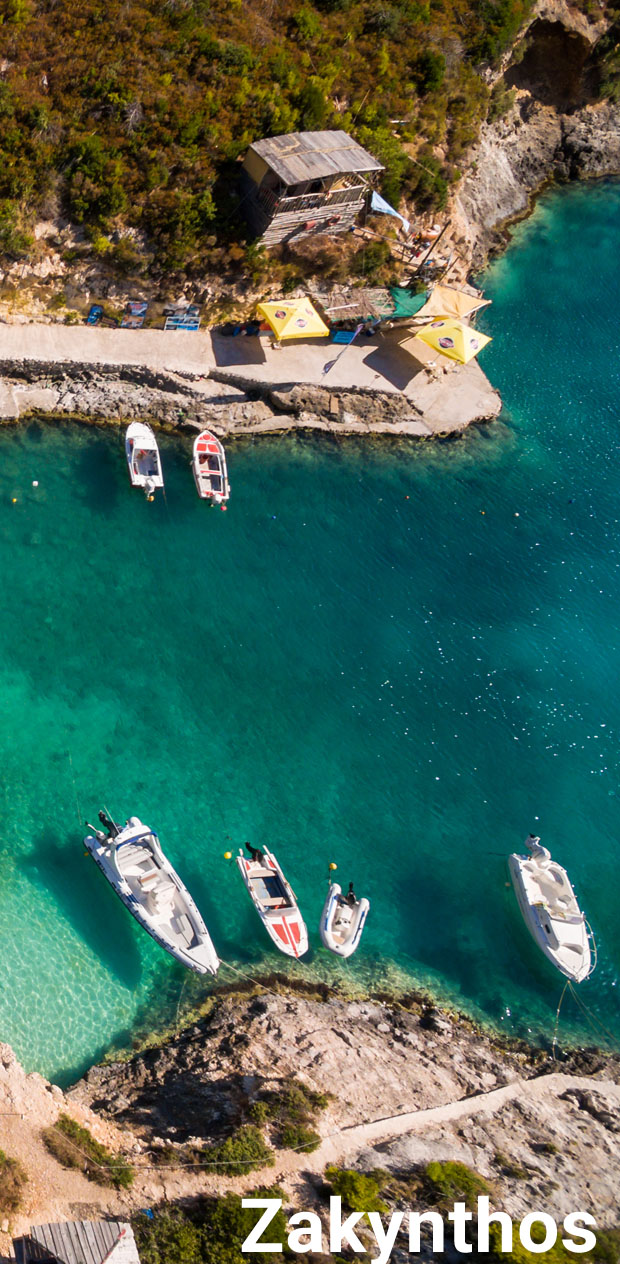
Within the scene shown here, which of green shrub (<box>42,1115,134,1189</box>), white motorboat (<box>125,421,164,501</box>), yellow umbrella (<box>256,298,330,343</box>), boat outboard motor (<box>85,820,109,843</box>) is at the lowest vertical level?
green shrub (<box>42,1115,134,1189</box>)

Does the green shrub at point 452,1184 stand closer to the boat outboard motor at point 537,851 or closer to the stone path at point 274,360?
the boat outboard motor at point 537,851

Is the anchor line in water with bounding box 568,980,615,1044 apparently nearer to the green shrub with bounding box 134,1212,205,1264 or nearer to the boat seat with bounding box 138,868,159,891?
the boat seat with bounding box 138,868,159,891

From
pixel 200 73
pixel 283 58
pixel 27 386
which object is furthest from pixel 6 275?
pixel 283 58

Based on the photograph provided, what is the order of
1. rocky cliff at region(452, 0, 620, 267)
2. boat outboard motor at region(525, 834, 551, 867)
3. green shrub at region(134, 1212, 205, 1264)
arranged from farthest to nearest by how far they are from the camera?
rocky cliff at region(452, 0, 620, 267) → boat outboard motor at region(525, 834, 551, 867) → green shrub at region(134, 1212, 205, 1264)

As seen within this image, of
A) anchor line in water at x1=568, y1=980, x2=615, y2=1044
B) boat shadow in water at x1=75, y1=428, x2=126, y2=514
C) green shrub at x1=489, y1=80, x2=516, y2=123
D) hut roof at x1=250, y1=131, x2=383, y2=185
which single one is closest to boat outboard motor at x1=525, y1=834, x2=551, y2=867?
anchor line in water at x1=568, y1=980, x2=615, y2=1044

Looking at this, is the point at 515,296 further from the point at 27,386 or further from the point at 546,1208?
the point at 546,1208

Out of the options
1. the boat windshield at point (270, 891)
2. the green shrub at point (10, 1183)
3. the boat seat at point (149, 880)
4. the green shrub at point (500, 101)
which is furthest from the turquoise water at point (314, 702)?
the green shrub at point (500, 101)
